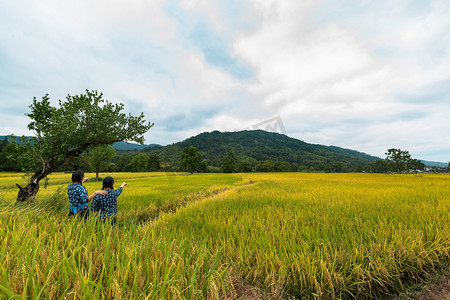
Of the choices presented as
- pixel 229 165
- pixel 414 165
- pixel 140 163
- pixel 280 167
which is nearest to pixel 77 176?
pixel 140 163

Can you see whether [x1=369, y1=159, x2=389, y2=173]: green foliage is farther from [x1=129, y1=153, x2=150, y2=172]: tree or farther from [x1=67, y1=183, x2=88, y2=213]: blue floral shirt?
[x1=67, y1=183, x2=88, y2=213]: blue floral shirt

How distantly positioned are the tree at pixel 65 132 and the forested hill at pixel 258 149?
77992 mm

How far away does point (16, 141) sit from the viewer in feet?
17.2

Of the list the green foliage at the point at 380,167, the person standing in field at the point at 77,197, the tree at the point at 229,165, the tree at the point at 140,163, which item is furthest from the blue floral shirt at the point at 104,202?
the green foliage at the point at 380,167

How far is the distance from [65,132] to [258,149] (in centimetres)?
15582

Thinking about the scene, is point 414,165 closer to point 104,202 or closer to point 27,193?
point 104,202

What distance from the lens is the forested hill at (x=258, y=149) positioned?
11421cm

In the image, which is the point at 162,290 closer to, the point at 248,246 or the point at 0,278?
the point at 0,278

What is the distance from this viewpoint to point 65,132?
220 inches

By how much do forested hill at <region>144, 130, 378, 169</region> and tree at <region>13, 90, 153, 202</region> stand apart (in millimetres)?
77992

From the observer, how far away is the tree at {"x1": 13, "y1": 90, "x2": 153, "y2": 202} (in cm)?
545

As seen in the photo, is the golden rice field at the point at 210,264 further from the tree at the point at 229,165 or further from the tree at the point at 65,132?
the tree at the point at 229,165

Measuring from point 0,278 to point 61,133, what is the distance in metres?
6.23

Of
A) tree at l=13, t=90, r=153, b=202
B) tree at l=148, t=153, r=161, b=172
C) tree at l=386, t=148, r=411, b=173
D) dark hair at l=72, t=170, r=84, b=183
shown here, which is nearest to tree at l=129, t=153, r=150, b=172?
tree at l=148, t=153, r=161, b=172
